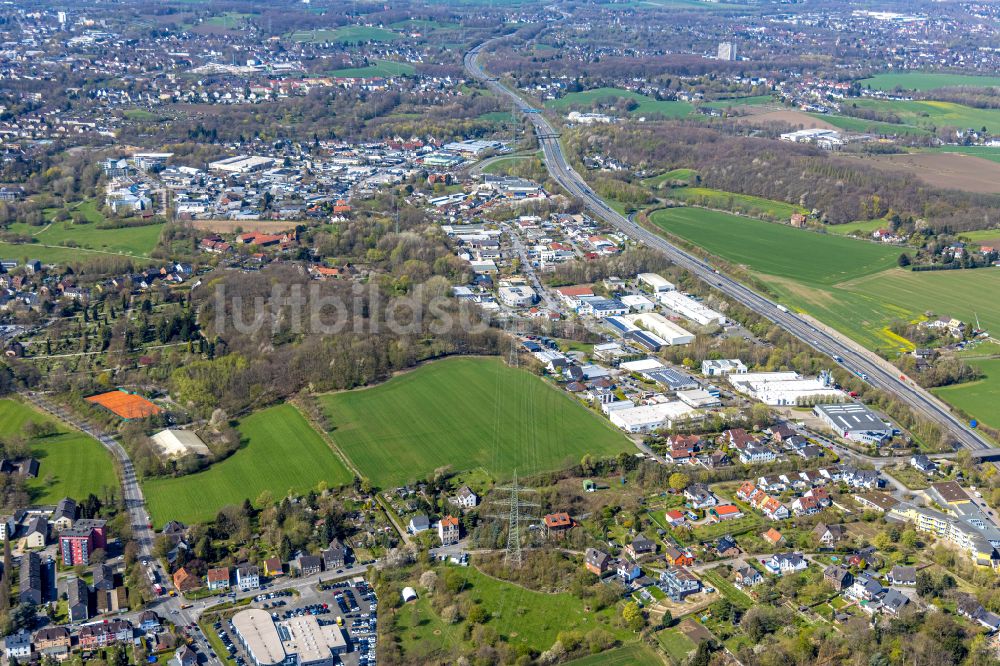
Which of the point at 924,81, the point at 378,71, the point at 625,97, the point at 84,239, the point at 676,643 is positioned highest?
the point at 378,71

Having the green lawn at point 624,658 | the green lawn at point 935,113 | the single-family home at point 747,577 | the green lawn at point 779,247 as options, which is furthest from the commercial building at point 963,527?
the green lawn at point 935,113

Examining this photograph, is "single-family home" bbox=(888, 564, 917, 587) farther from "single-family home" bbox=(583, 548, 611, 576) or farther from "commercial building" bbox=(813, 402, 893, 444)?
"commercial building" bbox=(813, 402, 893, 444)

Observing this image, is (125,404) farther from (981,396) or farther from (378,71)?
(378,71)

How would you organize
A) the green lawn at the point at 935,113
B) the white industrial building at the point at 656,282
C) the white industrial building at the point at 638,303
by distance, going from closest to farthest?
the white industrial building at the point at 638,303, the white industrial building at the point at 656,282, the green lawn at the point at 935,113

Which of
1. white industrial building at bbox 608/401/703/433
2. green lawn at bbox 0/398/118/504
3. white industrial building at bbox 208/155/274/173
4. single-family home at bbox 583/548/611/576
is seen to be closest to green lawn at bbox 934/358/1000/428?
white industrial building at bbox 608/401/703/433

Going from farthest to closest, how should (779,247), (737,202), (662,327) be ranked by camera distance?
(737,202) → (779,247) → (662,327)

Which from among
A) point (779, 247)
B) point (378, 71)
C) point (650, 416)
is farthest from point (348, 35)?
point (650, 416)

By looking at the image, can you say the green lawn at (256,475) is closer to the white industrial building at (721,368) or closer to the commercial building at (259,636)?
the commercial building at (259,636)
